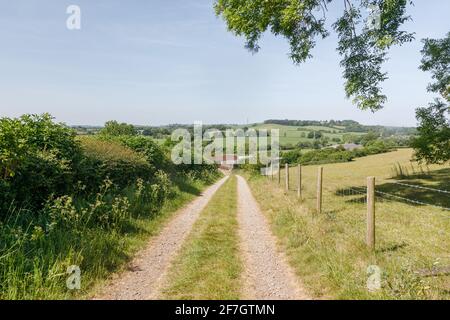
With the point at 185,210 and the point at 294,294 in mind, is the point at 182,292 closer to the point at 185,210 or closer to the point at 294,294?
the point at 294,294

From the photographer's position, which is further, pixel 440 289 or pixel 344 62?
pixel 344 62

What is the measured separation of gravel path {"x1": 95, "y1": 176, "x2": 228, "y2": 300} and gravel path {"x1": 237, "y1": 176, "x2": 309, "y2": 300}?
1.66 meters

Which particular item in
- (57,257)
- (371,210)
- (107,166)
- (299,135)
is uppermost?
(299,135)

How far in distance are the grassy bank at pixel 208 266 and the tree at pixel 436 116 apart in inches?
576

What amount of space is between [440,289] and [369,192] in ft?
7.88

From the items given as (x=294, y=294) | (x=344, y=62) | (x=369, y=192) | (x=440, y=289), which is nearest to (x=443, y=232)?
(x=369, y=192)

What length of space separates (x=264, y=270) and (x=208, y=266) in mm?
1154

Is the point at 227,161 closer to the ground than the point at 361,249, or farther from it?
closer to the ground

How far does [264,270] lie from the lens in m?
6.50

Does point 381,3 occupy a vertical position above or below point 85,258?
above

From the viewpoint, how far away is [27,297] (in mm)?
4645

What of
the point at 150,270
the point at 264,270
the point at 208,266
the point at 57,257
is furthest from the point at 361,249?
the point at 57,257

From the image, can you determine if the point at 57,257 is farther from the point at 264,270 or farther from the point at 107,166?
the point at 107,166

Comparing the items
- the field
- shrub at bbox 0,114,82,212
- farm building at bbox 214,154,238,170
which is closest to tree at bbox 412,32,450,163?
shrub at bbox 0,114,82,212
